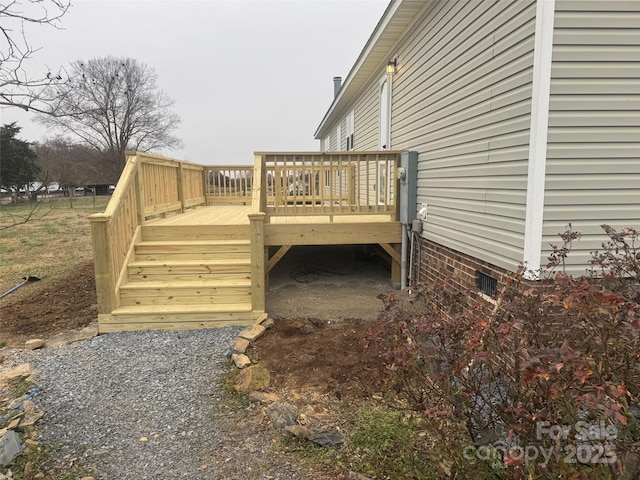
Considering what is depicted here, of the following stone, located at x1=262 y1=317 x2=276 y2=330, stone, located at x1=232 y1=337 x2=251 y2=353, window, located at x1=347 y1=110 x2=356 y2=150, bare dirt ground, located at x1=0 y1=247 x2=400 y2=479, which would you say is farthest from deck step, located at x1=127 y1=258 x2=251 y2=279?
window, located at x1=347 y1=110 x2=356 y2=150

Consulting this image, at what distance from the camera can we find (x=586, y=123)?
3.04 meters

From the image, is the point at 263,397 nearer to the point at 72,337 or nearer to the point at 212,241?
the point at 72,337

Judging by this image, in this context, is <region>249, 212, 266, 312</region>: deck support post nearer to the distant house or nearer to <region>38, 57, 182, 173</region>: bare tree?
the distant house

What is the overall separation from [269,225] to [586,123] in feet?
13.1

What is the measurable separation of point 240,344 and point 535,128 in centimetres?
327

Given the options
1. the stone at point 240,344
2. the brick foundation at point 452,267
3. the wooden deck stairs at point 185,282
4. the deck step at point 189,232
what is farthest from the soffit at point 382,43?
the stone at point 240,344

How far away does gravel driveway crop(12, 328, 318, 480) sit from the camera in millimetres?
2518

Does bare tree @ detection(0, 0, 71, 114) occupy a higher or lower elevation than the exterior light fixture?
lower

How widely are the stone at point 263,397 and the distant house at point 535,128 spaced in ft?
7.03

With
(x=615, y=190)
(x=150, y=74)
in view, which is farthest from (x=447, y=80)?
(x=150, y=74)

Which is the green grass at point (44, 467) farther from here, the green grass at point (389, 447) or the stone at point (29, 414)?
the green grass at point (389, 447)

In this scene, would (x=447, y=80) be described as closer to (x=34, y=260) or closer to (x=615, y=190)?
(x=615, y=190)

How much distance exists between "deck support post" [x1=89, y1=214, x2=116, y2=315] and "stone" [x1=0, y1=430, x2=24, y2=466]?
2.34 meters

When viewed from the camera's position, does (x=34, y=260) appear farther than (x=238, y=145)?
No
